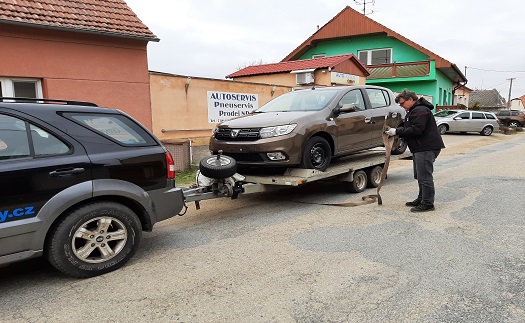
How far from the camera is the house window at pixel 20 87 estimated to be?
25.5ft

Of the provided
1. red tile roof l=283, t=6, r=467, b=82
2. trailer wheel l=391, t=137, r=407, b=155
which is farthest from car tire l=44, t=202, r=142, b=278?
red tile roof l=283, t=6, r=467, b=82

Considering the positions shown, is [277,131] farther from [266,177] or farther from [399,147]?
[399,147]

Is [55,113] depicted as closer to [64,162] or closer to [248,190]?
[64,162]

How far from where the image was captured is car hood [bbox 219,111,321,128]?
581 cm

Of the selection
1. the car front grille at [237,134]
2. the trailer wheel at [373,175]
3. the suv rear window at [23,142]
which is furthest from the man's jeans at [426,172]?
the suv rear window at [23,142]

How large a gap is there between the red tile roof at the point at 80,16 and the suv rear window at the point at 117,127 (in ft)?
16.6

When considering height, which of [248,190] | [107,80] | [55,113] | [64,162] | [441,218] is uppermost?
[107,80]

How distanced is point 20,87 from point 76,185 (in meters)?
5.93

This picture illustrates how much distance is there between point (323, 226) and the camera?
5.13 meters

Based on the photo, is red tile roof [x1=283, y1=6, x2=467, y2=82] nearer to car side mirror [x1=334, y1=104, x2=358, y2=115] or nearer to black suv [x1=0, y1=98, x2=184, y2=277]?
car side mirror [x1=334, y1=104, x2=358, y2=115]

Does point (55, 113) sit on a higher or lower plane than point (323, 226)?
higher

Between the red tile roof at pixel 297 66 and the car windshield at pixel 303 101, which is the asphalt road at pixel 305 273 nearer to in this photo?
the car windshield at pixel 303 101

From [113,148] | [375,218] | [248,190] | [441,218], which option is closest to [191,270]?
[113,148]

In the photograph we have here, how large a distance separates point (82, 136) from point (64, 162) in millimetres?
324
